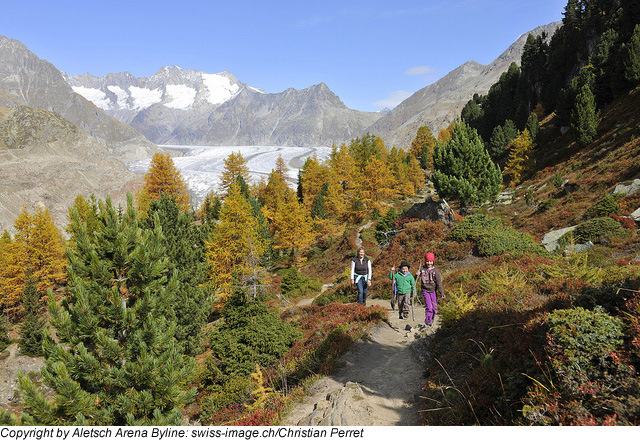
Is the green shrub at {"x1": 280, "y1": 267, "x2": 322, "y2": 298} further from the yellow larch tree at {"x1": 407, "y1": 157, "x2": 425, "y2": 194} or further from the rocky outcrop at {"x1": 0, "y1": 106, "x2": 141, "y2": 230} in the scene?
the rocky outcrop at {"x1": 0, "y1": 106, "x2": 141, "y2": 230}

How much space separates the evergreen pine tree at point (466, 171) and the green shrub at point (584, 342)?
84.8 feet

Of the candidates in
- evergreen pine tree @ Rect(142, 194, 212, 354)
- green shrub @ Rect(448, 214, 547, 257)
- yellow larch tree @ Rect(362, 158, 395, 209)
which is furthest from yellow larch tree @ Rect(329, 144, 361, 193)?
evergreen pine tree @ Rect(142, 194, 212, 354)

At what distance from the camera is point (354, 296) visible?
17.8m

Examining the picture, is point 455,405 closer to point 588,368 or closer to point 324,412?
point 588,368

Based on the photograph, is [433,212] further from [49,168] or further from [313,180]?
[49,168]

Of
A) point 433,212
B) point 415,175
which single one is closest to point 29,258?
point 433,212

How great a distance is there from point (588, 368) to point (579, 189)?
30.0 meters

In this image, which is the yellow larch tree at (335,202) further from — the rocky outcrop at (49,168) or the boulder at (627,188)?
the rocky outcrop at (49,168)

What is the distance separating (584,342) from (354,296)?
46.1ft

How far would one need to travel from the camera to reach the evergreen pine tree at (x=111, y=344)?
7.22 m

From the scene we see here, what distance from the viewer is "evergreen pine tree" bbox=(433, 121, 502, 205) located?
2866 cm

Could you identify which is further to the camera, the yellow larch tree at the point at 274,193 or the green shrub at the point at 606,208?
the yellow larch tree at the point at 274,193

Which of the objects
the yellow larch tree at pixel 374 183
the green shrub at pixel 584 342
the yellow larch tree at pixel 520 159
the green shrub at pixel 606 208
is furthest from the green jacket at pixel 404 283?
the yellow larch tree at pixel 520 159
